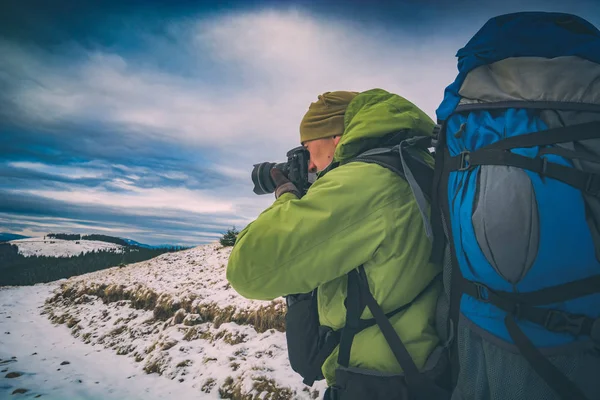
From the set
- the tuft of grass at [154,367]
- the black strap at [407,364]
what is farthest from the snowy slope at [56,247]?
the black strap at [407,364]

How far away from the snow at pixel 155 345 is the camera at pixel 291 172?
3.26 m

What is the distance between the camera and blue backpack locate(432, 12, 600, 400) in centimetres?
101

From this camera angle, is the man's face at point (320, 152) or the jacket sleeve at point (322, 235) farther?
the man's face at point (320, 152)

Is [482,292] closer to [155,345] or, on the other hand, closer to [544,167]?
[544,167]

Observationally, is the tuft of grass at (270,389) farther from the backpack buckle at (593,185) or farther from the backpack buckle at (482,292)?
the backpack buckle at (593,185)

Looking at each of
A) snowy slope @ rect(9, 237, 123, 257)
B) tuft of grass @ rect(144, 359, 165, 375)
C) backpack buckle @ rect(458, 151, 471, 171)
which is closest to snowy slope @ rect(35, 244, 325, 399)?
tuft of grass @ rect(144, 359, 165, 375)

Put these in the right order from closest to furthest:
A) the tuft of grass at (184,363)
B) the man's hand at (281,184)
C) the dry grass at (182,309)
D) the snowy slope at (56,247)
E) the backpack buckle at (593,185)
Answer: the backpack buckle at (593,185) → the man's hand at (281,184) → the tuft of grass at (184,363) → the dry grass at (182,309) → the snowy slope at (56,247)

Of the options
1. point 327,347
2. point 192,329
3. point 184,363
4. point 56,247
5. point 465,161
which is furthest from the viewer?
point 56,247

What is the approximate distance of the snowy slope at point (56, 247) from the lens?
2224 inches

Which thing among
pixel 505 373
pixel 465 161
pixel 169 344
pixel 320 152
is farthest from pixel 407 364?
pixel 169 344

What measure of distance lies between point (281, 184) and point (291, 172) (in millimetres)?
117

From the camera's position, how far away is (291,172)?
7.08 feet

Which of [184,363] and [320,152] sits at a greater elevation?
[320,152]

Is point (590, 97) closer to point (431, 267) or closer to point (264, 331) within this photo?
point (431, 267)
